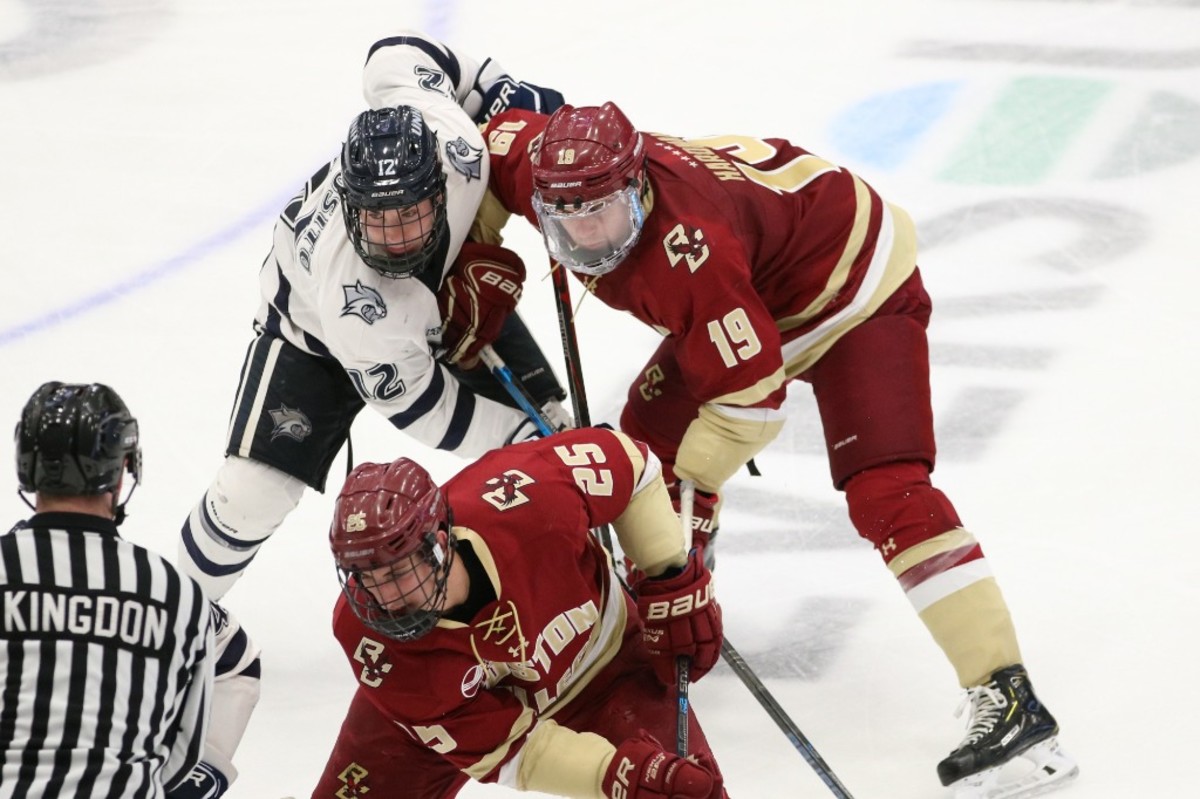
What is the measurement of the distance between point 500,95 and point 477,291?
1.93ft

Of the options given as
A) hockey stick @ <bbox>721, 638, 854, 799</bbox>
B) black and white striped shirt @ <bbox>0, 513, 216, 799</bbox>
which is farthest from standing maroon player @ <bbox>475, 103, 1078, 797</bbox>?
black and white striped shirt @ <bbox>0, 513, 216, 799</bbox>

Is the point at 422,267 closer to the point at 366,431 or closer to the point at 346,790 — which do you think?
the point at 346,790

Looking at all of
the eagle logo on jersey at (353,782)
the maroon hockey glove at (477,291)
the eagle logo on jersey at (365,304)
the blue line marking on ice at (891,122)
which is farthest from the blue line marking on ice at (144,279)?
the eagle logo on jersey at (353,782)

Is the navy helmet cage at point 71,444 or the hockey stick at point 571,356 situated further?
the hockey stick at point 571,356

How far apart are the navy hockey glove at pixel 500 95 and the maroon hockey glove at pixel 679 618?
4.06ft

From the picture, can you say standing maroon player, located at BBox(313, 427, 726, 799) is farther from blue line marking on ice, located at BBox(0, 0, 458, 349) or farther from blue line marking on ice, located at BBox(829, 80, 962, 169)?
blue line marking on ice, located at BBox(829, 80, 962, 169)

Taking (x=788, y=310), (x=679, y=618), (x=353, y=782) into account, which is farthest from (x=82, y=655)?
(x=788, y=310)

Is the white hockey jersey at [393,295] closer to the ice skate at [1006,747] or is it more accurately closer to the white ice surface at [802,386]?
the white ice surface at [802,386]

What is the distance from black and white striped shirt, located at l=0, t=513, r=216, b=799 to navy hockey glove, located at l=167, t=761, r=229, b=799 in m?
0.26

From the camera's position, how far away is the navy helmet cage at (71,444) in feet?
7.66

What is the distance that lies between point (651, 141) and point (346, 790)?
1.39 m

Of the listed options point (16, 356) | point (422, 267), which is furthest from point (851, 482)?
point (16, 356)

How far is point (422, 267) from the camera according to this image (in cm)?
332

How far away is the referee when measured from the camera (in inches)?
89.7
